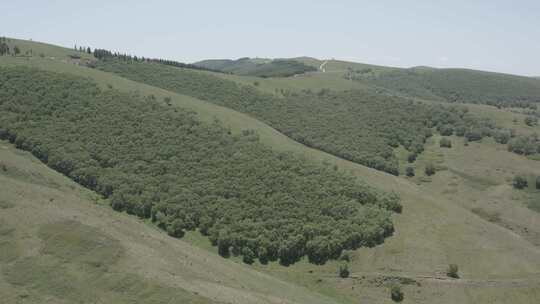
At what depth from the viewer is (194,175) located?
105 meters

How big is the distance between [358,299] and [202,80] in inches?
5426

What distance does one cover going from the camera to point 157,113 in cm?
12988

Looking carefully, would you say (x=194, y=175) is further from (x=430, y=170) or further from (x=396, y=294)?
(x=430, y=170)

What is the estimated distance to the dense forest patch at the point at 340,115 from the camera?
483ft

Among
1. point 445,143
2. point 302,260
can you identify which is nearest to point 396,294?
point 302,260

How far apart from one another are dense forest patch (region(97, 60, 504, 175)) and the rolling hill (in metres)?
8.09

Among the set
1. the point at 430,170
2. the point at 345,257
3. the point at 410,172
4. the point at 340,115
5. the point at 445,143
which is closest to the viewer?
the point at 345,257

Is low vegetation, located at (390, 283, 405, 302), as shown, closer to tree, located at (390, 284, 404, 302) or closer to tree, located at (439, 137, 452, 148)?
tree, located at (390, 284, 404, 302)

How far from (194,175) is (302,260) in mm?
34322

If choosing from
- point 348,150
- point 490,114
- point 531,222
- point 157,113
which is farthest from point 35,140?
point 490,114

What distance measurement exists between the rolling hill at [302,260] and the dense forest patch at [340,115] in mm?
8090

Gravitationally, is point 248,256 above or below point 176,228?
below

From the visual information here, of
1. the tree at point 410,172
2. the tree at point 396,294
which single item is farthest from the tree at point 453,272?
the tree at point 410,172

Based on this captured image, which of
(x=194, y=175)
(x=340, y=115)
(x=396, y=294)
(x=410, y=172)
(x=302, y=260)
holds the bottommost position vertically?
(x=302, y=260)
